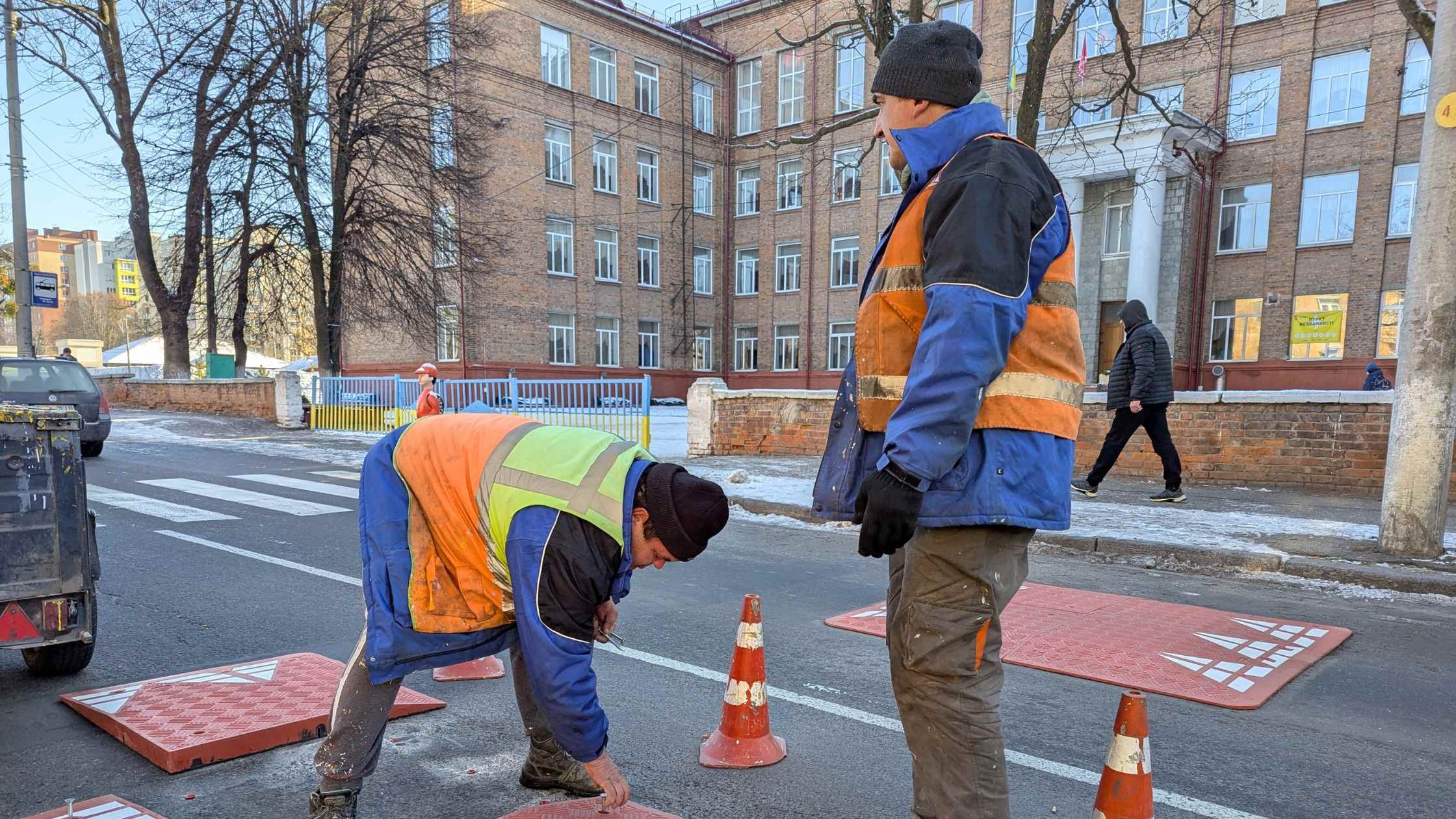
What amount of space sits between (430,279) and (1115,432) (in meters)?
19.9

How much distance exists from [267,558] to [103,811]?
4197mm

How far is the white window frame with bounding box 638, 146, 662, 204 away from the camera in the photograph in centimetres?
3142

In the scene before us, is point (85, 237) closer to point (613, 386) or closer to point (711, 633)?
point (613, 386)

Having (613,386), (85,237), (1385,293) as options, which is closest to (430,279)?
(613,386)

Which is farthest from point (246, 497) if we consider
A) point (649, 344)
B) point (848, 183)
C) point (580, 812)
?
point (848, 183)

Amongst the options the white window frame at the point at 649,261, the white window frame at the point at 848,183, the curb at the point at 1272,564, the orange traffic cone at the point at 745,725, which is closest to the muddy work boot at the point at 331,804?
the orange traffic cone at the point at 745,725

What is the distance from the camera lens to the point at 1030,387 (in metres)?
2.09

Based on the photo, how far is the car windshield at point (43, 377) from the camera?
12.6 metres

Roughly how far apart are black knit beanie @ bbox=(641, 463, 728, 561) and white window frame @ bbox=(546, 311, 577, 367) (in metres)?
26.7

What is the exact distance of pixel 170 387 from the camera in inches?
945

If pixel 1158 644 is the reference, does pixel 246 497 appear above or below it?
below

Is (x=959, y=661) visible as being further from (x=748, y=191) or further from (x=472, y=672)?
(x=748, y=191)

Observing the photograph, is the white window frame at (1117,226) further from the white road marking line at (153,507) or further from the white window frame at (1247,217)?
the white road marking line at (153,507)

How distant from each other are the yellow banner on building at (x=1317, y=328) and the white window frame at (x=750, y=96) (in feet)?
62.1
